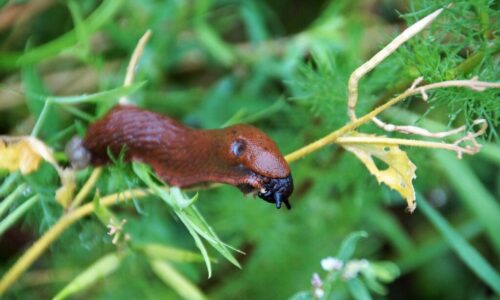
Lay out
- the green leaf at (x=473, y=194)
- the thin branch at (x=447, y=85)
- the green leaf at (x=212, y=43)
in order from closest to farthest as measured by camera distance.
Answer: the thin branch at (x=447, y=85) < the green leaf at (x=473, y=194) < the green leaf at (x=212, y=43)

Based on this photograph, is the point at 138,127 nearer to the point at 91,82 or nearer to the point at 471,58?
the point at 471,58

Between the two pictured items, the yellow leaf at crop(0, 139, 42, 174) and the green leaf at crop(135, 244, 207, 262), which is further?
the green leaf at crop(135, 244, 207, 262)

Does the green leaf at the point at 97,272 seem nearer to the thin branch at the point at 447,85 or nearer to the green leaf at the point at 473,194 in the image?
the thin branch at the point at 447,85

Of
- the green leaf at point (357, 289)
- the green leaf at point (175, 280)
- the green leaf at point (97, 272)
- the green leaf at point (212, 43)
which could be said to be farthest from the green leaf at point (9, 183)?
the green leaf at point (212, 43)

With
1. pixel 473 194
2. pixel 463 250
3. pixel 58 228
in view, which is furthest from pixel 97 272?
pixel 473 194

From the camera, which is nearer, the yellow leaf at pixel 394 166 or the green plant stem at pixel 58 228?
the yellow leaf at pixel 394 166

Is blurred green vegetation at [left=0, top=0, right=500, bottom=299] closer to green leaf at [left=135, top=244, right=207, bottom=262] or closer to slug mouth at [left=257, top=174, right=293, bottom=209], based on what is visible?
green leaf at [left=135, top=244, right=207, bottom=262]

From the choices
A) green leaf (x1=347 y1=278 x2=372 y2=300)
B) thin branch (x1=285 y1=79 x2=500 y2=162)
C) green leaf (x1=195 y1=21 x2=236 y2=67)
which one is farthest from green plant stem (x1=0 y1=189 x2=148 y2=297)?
green leaf (x1=195 y1=21 x2=236 y2=67)

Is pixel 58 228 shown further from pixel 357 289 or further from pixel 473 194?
pixel 473 194
